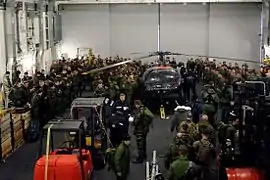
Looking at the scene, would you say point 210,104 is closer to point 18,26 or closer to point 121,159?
point 121,159

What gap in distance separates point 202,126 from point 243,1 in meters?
16.5

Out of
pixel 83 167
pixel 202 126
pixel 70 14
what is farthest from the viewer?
pixel 70 14

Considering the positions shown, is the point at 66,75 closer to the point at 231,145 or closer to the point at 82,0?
the point at 82,0

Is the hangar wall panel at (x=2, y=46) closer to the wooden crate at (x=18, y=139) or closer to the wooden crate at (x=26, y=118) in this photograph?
the wooden crate at (x=26, y=118)

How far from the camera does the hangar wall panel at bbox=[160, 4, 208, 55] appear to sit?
1039 inches

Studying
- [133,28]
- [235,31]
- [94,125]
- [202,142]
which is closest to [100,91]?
[94,125]

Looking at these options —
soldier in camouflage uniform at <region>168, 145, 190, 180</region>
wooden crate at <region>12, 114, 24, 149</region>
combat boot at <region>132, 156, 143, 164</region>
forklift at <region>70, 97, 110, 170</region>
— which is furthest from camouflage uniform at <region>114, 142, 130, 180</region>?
wooden crate at <region>12, 114, 24, 149</region>

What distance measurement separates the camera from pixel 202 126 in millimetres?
9938

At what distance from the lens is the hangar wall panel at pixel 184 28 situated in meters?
26.4

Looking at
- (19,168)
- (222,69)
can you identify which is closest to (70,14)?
(222,69)

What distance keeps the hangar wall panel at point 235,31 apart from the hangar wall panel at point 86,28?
6014 mm

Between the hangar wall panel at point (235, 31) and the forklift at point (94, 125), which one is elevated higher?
the hangar wall panel at point (235, 31)

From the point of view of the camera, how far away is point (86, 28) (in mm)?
26844

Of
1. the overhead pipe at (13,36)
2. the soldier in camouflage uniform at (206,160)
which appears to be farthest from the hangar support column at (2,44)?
the soldier in camouflage uniform at (206,160)
